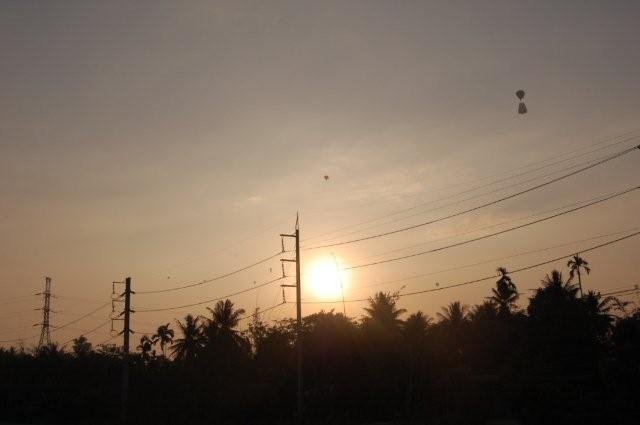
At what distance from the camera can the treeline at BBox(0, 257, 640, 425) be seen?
38.9 metres

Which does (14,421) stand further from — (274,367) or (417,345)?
(417,345)

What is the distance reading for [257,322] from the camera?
6800 cm

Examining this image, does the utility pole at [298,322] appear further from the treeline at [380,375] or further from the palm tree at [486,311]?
the palm tree at [486,311]

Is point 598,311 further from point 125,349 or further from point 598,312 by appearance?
point 125,349

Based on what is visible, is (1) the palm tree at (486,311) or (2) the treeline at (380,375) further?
(1) the palm tree at (486,311)

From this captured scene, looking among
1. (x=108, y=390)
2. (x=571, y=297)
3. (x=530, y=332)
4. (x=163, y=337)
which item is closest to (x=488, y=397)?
(x=530, y=332)

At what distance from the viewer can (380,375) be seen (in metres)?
47.5

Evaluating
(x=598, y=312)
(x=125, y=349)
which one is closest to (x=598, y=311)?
(x=598, y=312)

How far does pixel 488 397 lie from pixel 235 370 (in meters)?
26.5

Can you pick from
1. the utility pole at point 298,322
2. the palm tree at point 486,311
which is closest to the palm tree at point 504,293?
the palm tree at point 486,311

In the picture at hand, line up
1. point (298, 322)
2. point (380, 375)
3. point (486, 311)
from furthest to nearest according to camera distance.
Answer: point (486, 311) → point (380, 375) → point (298, 322)

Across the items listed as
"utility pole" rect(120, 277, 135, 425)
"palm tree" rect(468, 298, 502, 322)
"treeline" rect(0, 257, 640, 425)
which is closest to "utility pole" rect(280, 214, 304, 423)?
"treeline" rect(0, 257, 640, 425)

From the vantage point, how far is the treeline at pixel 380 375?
128ft

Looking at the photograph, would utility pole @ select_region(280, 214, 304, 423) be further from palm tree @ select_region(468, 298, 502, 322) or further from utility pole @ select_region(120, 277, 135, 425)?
palm tree @ select_region(468, 298, 502, 322)
